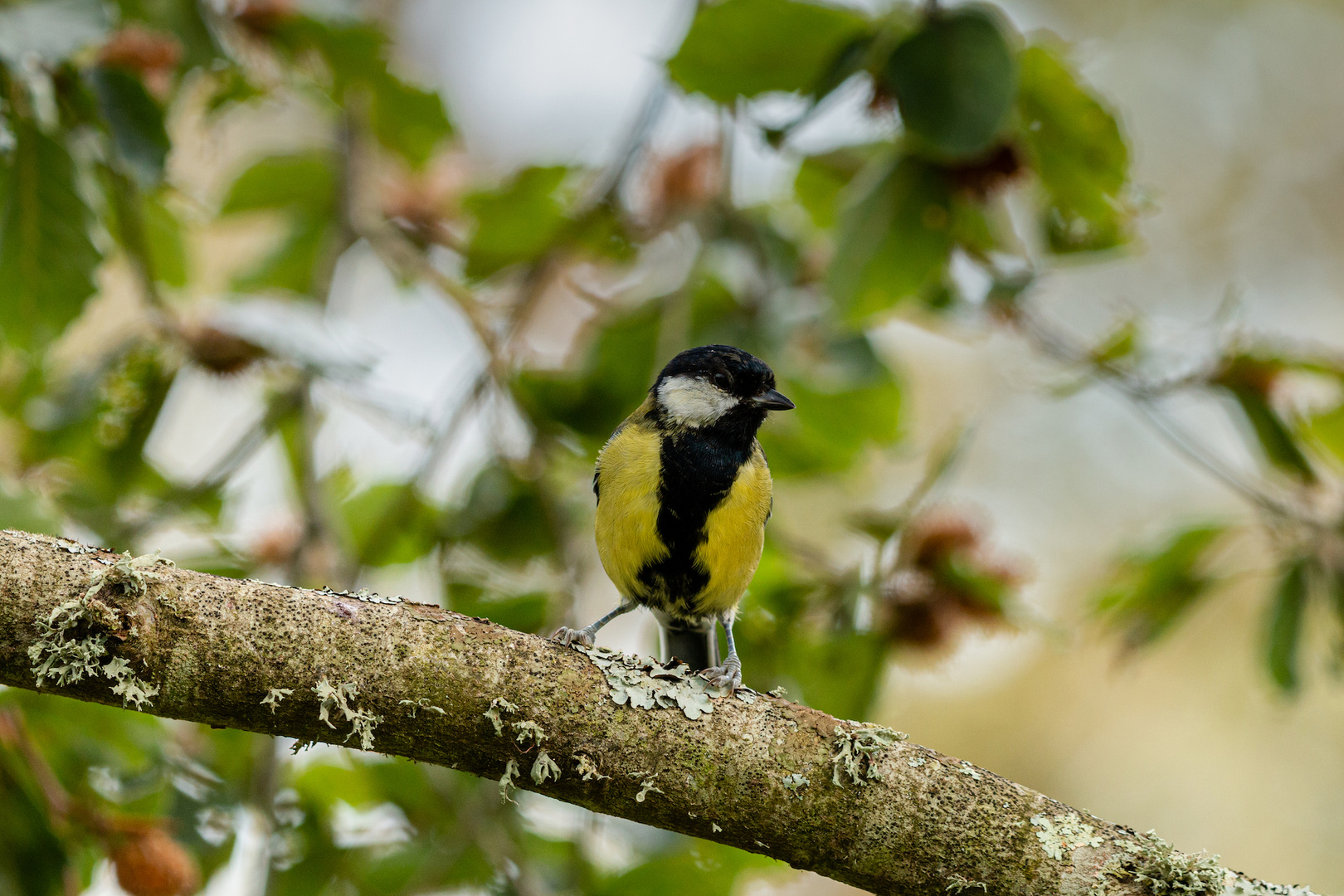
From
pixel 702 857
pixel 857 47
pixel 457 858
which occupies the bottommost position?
Answer: pixel 457 858

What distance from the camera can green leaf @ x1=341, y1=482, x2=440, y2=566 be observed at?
3568 mm

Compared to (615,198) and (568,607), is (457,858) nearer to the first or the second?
(568,607)

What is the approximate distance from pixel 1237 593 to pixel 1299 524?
5243mm

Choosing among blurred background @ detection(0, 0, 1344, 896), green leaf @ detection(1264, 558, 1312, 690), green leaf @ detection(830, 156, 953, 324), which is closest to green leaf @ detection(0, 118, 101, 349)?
blurred background @ detection(0, 0, 1344, 896)

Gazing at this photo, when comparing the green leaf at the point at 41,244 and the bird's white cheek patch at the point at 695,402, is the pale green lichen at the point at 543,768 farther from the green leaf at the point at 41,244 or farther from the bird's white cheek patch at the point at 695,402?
the green leaf at the point at 41,244

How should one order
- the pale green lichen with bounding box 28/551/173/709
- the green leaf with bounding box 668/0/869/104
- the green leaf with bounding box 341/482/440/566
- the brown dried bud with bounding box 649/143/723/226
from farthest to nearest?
the brown dried bud with bounding box 649/143/723/226 < the green leaf with bounding box 341/482/440/566 < the green leaf with bounding box 668/0/869/104 < the pale green lichen with bounding box 28/551/173/709

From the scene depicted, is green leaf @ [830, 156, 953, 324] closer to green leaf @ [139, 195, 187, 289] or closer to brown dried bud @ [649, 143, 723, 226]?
brown dried bud @ [649, 143, 723, 226]

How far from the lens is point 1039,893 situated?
173 cm

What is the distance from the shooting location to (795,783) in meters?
1.79

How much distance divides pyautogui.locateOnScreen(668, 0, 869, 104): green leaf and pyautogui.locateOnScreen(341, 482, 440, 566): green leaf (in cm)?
153

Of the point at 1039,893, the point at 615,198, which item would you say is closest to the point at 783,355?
the point at 615,198

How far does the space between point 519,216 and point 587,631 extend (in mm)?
1905

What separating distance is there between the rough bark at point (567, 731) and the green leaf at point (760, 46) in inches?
67.3

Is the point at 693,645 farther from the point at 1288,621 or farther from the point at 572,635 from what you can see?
the point at 1288,621
